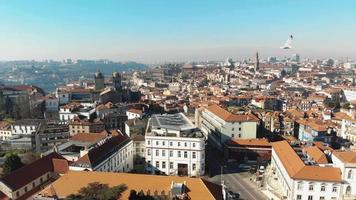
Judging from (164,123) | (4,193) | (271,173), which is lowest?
(271,173)

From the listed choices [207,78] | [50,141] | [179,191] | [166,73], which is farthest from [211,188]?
[166,73]

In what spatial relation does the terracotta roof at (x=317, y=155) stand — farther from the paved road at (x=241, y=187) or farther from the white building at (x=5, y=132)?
the white building at (x=5, y=132)

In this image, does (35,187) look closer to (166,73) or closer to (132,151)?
(132,151)

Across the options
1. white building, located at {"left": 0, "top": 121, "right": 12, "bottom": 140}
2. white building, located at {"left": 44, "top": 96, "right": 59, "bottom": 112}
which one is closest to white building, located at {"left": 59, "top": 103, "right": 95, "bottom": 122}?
white building, located at {"left": 0, "top": 121, "right": 12, "bottom": 140}

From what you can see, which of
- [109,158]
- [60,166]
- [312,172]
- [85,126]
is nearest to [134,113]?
[85,126]

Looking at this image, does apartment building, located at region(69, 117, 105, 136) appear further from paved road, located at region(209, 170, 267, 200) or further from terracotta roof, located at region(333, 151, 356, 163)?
terracotta roof, located at region(333, 151, 356, 163)

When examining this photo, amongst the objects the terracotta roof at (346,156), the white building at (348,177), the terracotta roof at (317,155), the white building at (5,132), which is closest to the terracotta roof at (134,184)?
the white building at (348,177)
